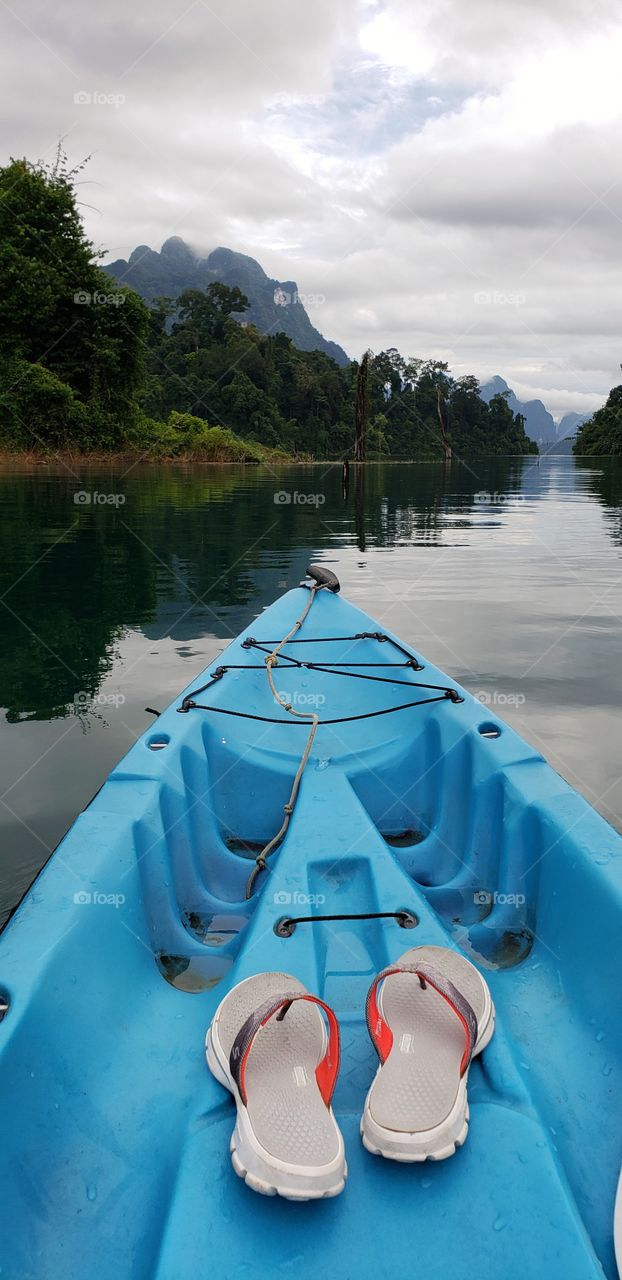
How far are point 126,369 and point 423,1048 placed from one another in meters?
32.0

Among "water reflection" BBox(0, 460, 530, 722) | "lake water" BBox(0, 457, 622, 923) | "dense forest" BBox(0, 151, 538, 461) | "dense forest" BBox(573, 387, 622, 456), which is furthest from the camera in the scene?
"dense forest" BBox(573, 387, 622, 456)

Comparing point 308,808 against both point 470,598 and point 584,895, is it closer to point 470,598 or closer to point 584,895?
point 584,895

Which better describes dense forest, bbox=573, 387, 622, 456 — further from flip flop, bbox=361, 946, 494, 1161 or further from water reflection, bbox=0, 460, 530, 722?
flip flop, bbox=361, 946, 494, 1161

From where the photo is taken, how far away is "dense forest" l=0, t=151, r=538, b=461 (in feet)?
90.0

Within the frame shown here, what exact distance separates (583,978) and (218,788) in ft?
5.69

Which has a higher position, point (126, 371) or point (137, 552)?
point (126, 371)

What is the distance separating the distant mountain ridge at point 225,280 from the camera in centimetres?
15738

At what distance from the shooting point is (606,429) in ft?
213

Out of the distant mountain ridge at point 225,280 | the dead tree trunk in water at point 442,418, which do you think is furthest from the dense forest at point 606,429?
the distant mountain ridge at point 225,280

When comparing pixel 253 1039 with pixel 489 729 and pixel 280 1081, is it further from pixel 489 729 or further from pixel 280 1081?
pixel 489 729

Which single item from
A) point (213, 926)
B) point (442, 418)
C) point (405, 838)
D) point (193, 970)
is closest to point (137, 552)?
point (405, 838)

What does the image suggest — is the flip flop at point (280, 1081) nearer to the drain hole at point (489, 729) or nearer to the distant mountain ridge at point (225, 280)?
the drain hole at point (489, 729)

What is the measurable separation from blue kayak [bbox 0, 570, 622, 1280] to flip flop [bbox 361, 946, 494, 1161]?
7 cm

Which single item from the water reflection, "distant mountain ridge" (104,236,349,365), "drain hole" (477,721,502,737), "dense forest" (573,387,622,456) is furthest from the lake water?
"distant mountain ridge" (104,236,349,365)
